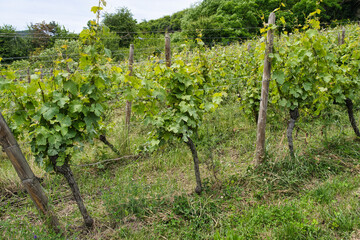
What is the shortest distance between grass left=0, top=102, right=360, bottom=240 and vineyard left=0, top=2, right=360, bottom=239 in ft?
0.05

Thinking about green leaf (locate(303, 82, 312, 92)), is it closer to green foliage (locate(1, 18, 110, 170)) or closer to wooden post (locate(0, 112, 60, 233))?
green foliage (locate(1, 18, 110, 170))

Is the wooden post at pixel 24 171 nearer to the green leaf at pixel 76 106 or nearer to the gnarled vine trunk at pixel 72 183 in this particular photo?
the gnarled vine trunk at pixel 72 183

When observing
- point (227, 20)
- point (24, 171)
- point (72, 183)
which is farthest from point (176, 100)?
point (227, 20)

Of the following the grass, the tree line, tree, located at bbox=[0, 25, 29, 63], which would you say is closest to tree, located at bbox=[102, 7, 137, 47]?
the tree line

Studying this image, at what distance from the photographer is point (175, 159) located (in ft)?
12.5

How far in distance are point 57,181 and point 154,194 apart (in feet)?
5.46

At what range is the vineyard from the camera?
226cm

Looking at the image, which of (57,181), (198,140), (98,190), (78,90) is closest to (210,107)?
(78,90)

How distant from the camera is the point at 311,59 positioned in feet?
9.93

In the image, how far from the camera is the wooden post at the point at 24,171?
7.19 ft

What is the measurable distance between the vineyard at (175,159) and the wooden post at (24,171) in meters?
0.01

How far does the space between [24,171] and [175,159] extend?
2114 mm

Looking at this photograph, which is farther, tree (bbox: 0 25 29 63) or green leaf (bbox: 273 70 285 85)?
tree (bbox: 0 25 29 63)

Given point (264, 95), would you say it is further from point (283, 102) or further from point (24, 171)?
point (24, 171)
